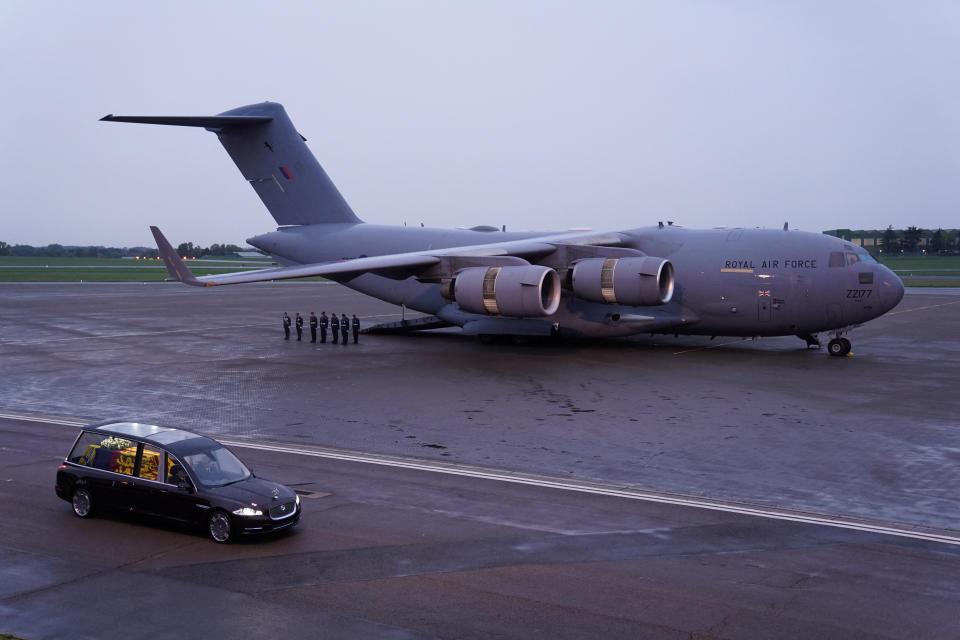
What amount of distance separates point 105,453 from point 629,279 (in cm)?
1699

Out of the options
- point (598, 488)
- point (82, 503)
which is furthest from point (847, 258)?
point (82, 503)

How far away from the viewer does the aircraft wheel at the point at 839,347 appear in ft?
87.6

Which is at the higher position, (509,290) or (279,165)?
(279,165)

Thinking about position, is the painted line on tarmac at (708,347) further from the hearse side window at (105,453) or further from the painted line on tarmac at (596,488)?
the hearse side window at (105,453)

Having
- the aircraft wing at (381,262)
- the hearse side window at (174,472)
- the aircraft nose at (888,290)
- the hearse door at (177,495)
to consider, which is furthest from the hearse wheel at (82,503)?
the aircraft nose at (888,290)

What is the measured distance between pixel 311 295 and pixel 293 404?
43.7 meters

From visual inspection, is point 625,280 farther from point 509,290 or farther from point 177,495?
point 177,495

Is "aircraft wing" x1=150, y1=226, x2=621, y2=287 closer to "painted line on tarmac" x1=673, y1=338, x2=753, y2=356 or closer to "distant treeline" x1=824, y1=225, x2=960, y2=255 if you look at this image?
"painted line on tarmac" x1=673, y1=338, x2=753, y2=356

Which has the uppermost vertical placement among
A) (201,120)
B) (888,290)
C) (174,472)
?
(201,120)

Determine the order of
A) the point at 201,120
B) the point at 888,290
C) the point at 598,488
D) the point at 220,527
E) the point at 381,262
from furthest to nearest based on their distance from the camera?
the point at 201,120 < the point at 381,262 < the point at 888,290 < the point at 598,488 < the point at 220,527

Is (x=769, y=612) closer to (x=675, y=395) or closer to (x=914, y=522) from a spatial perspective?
(x=914, y=522)

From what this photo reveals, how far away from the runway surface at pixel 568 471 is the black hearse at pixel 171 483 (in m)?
0.34

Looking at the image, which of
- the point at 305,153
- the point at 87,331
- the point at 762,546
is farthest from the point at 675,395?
the point at 87,331

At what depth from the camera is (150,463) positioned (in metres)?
10.7
